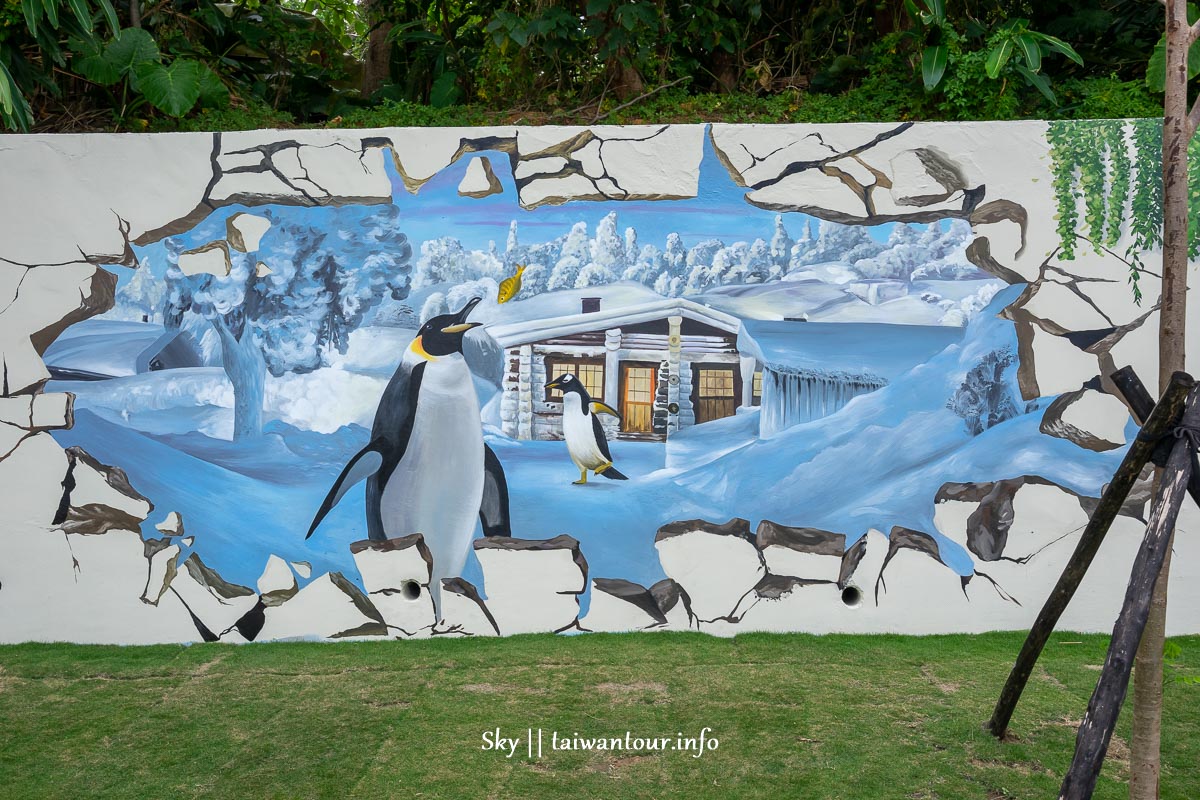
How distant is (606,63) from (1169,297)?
12.3 feet

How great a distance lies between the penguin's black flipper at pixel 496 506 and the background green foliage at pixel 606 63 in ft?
6.67

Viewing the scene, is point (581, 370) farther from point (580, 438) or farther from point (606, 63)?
point (606, 63)

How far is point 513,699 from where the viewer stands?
4.02m

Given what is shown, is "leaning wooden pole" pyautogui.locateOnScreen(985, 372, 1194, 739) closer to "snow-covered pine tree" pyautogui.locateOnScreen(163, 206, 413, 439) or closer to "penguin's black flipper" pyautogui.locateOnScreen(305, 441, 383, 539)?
"penguin's black flipper" pyautogui.locateOnScreen(305, 441, 383, 539)

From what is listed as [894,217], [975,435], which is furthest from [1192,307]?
[894,217]

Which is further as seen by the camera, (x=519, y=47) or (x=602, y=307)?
(x=519, y=47)

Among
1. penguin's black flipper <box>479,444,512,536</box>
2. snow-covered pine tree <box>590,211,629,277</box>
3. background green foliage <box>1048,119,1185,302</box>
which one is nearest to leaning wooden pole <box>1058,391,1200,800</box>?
background green foliage <box>1048,119,1185,302</box>

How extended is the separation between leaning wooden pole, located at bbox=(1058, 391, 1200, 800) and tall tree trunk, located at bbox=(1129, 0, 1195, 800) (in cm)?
15

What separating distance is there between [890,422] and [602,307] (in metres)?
1.54

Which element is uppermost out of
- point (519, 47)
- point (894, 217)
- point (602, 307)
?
point (519, 47)

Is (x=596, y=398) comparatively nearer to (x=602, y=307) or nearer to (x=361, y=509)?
(x=602, y=307)

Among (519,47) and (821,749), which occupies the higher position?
(519,47)

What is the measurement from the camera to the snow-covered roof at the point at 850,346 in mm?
4707

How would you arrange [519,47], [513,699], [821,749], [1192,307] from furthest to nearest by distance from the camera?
[519,47]
[1192,307]
[513,699]
[821,749]
